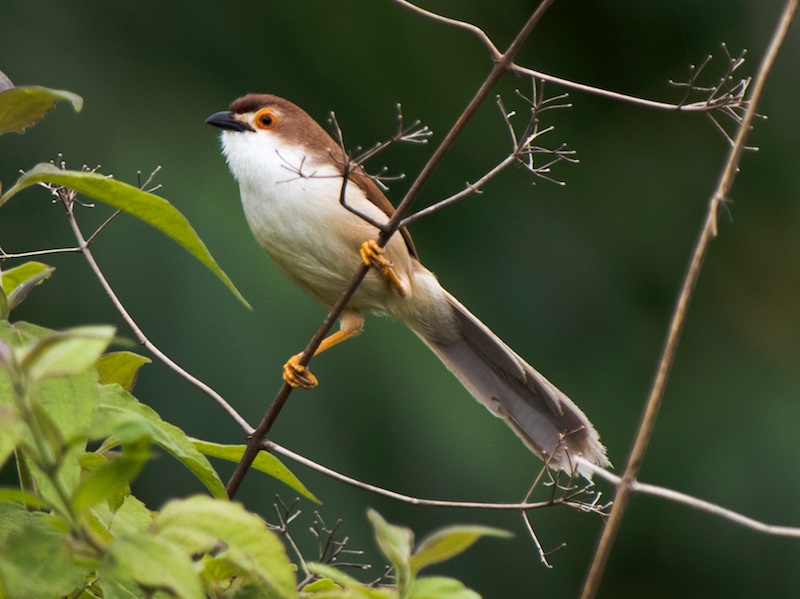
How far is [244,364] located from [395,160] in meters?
1.79

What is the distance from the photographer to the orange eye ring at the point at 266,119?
3.38 m

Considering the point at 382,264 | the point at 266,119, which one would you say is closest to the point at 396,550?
the point at 382,264

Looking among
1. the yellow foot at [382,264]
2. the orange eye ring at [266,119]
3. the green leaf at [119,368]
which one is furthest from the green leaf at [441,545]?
the orange eye ring at [266,119]

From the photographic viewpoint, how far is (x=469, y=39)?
631cm

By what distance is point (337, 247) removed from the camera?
3.18 metres

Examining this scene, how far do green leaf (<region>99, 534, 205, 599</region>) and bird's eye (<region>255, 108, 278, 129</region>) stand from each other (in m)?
2.74

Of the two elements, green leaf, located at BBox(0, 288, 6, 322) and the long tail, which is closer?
green leaf, located at BBox(0, 288, 6, 322)

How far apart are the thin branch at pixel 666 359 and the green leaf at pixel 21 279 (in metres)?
0.63

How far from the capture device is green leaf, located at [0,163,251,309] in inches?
42.0

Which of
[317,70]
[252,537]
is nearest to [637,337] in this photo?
[317,70]

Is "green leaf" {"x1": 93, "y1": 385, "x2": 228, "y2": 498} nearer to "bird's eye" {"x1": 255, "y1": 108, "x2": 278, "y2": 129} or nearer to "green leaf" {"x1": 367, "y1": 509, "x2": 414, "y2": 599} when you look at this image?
"green leaf" {"x1": 367, "y1": 509, "x2": 414, "y2": 599}

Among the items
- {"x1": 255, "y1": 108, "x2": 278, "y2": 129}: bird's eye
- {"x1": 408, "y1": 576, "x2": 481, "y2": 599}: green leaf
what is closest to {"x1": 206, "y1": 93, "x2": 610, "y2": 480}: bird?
{"x1": 255, "y1": 108, "x2": 278, "y2": 129}: bird's eye

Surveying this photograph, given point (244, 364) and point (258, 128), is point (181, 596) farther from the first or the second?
point (244, 364)

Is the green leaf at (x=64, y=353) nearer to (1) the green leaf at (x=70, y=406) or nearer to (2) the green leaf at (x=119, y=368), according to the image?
(1) the green leaf at (x=70, y=406)
